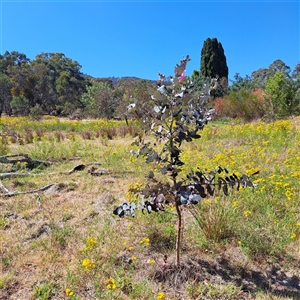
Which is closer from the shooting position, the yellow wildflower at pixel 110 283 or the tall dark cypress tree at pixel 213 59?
the yellow wildflower at pixel 110 283

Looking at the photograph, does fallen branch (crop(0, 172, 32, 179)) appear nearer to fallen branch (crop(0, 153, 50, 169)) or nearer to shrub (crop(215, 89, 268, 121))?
fallen branch (crop(0, 153, 50, 169))

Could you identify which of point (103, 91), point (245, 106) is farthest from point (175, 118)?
point (103, 91)

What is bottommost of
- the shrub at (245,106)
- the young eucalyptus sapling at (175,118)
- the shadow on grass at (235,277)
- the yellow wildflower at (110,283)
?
the shadow on grass at (235,277)

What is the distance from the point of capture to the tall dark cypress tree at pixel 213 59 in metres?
27.3

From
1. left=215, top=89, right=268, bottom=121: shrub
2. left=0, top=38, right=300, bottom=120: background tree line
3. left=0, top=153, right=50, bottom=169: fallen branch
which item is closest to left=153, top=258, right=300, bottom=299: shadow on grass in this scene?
left=0, top=153, right=50, bottom=169: fallen branch

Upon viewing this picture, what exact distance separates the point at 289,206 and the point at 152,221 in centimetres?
141

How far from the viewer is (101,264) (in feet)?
6.27

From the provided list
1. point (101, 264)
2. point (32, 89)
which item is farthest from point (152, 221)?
point (32, 89)

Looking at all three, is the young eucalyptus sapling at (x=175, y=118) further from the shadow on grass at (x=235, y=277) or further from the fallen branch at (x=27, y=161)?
the fallen branch at (x=27, y=161)

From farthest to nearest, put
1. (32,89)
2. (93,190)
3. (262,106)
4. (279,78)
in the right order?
(32,89), (262,106), (279,78), (93,190)

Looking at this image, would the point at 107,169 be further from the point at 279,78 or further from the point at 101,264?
the point at 279,78

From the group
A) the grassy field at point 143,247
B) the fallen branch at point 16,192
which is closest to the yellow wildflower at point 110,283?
the grassy field at point 143,247

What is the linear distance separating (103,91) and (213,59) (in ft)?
47.6

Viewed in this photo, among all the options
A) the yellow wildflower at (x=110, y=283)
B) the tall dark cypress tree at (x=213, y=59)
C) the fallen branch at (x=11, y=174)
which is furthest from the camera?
the tall dark cypress tree at (x=213, y=59)
